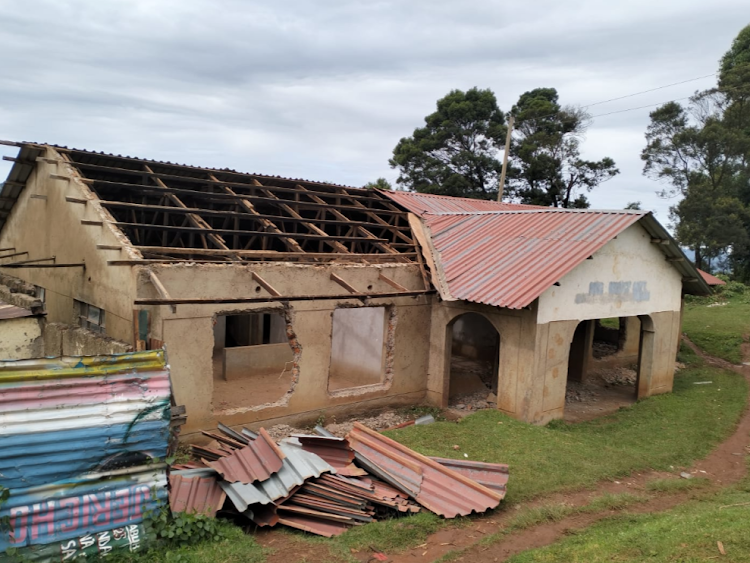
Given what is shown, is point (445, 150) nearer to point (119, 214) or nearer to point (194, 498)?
point (119, 214)

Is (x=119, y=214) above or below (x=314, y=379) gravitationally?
above

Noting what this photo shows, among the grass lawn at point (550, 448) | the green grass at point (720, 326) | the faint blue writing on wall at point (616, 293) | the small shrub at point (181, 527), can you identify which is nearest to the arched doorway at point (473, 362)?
the grass lawn at point (550, 448)

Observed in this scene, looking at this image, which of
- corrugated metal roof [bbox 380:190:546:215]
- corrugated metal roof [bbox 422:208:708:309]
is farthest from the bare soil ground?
corrugated metal roof [bbox 380:190:546:215]

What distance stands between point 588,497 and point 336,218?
9555 millimetres

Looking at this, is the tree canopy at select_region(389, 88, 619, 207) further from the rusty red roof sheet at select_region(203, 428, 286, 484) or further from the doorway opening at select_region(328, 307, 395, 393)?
the rusty red roof sheet at select_region(203, 428, 286, 484)

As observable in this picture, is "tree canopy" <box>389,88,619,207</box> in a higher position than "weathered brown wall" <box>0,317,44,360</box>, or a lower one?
higher

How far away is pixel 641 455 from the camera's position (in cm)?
1075

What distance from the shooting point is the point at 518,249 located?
1357 centimetres

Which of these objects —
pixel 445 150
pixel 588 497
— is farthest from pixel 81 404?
pixel 445 150

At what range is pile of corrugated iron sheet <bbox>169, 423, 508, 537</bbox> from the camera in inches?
286

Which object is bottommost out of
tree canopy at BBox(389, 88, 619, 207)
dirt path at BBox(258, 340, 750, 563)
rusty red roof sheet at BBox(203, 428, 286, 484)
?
dirt path at BBox(258, 340, 750, 563)

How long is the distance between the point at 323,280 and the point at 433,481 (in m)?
5.58

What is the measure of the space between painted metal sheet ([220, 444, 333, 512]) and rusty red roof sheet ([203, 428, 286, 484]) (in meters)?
0.10

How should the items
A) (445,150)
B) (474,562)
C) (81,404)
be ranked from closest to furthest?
(81,404) < (474,562) < (445,150)
